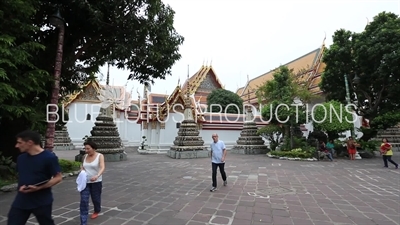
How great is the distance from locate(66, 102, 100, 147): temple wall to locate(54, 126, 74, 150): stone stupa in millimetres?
2049

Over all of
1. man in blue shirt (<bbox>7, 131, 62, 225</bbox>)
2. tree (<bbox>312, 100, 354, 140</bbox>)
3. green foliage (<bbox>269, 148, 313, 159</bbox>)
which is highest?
tree (<bbox>312, 100, 354, 140</bbox>)

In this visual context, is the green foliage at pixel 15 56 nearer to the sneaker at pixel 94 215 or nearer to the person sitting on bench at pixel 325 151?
the sneaker at pixel 94 215

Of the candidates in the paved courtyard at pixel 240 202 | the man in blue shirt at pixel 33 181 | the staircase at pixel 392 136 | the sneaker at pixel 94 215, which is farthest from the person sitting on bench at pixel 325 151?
the man in blue shirt at pixel 33 181

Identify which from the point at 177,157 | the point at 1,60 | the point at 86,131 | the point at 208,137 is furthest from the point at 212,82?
the point at 1,60

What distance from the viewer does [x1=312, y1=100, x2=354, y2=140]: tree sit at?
45.3 ft

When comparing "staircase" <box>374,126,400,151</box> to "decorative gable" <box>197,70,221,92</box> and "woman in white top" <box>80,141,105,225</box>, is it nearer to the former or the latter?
"decorative gable" <box>197,70,221,92</box>

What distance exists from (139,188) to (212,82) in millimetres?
28167

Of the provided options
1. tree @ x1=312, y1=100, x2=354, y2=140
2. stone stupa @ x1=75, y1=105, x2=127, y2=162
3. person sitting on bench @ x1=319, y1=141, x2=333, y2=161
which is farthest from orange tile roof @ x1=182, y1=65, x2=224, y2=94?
person sitting on bench @ x1=319, y1=141, x2=333, y2=161

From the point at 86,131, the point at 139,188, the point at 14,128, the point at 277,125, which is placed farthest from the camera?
the point at 86,131

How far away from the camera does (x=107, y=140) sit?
45.3ft

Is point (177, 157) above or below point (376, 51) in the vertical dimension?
below

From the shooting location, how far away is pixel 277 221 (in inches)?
155

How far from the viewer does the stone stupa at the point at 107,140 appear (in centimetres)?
1333

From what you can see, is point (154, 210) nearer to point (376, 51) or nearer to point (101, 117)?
point (101, 117)
